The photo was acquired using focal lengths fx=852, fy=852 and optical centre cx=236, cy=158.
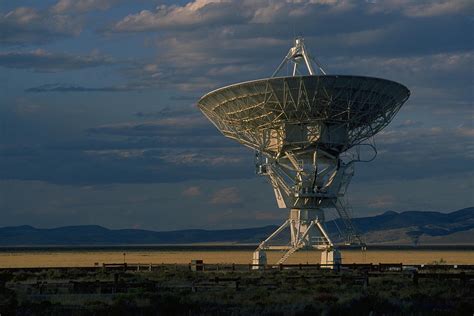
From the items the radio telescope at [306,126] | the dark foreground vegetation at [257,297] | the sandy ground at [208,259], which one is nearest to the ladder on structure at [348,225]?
the radio telescope at [306,126]

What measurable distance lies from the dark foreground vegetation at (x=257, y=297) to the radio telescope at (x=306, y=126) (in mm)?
10442

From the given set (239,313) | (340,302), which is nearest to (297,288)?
(340,302)

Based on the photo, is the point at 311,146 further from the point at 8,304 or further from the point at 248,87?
the point at 8,304

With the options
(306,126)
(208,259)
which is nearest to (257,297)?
(306,126)

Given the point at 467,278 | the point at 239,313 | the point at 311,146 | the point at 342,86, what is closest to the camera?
the point at 239,313

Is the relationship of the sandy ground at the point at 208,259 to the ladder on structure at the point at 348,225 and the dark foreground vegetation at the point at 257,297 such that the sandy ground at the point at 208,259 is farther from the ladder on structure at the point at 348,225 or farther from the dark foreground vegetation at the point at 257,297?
the dark foreground vegetation at the point at 257,297

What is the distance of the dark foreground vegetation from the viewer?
27469mm

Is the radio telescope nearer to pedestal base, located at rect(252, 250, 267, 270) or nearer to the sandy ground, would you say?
pedestal base, located at rect(252, 250, 267, 270)

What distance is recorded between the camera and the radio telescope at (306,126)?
54000mm

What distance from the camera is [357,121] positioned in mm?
56844

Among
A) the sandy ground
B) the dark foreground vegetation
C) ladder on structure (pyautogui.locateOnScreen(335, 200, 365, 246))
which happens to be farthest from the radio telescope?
the sandy ground

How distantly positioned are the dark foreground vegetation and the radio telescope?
411 inches

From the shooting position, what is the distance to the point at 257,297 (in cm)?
3341

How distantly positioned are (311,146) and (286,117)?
117 inches
